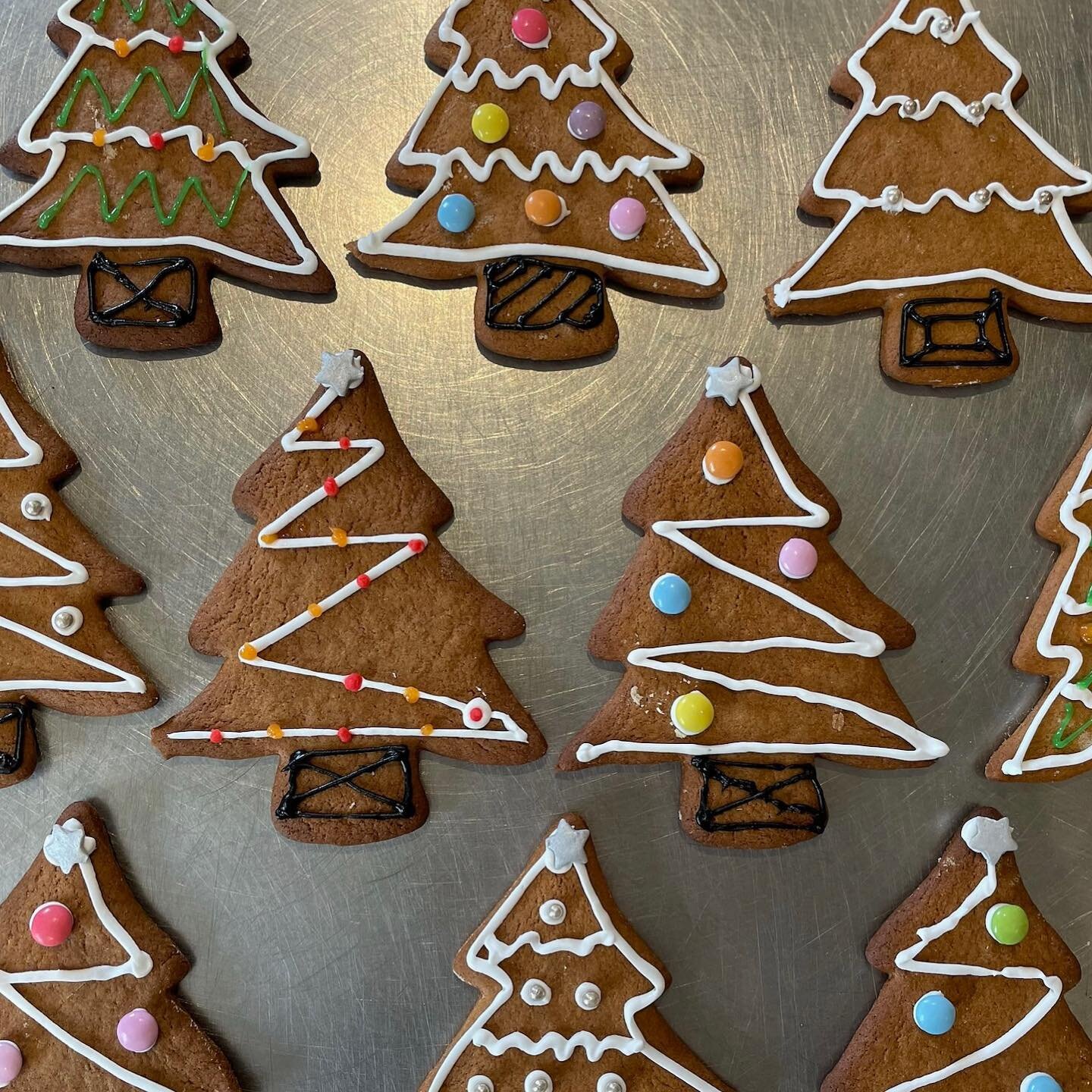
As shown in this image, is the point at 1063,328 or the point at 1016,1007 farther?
the point at 1063,328

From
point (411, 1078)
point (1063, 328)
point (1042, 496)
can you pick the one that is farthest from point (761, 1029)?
point (1063, 328)

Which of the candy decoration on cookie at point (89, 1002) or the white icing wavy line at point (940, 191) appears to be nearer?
the candy decoration on cookie at point (89, 1002)

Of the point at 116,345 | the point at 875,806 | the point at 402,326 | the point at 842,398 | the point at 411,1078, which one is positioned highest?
the point at 842,398

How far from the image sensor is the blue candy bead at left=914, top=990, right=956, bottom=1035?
1.86 metres

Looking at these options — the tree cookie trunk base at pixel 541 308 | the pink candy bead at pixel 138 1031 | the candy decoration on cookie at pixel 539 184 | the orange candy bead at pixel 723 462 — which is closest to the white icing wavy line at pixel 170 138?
the candy decoration on cookie at pixel 539 184

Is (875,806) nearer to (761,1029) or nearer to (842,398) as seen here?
Result: (761,1029)

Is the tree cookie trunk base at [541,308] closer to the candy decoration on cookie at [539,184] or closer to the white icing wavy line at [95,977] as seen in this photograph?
the candy decoration on cookie at [539,184]

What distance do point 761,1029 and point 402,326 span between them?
164cm

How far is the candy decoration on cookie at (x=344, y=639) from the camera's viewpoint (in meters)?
1.88

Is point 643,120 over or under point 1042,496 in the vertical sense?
over

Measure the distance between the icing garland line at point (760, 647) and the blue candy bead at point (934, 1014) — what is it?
→ 499 mm

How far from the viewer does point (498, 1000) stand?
183 cm

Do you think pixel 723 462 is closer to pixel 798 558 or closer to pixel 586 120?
pixel 798 558

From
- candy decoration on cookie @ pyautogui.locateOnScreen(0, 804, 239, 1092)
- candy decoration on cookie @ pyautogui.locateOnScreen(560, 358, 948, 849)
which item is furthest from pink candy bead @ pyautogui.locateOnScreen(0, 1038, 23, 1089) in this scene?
candy decoration on cookie @ pyautogui.locateOnScreen(560, 358, 948, 849)
